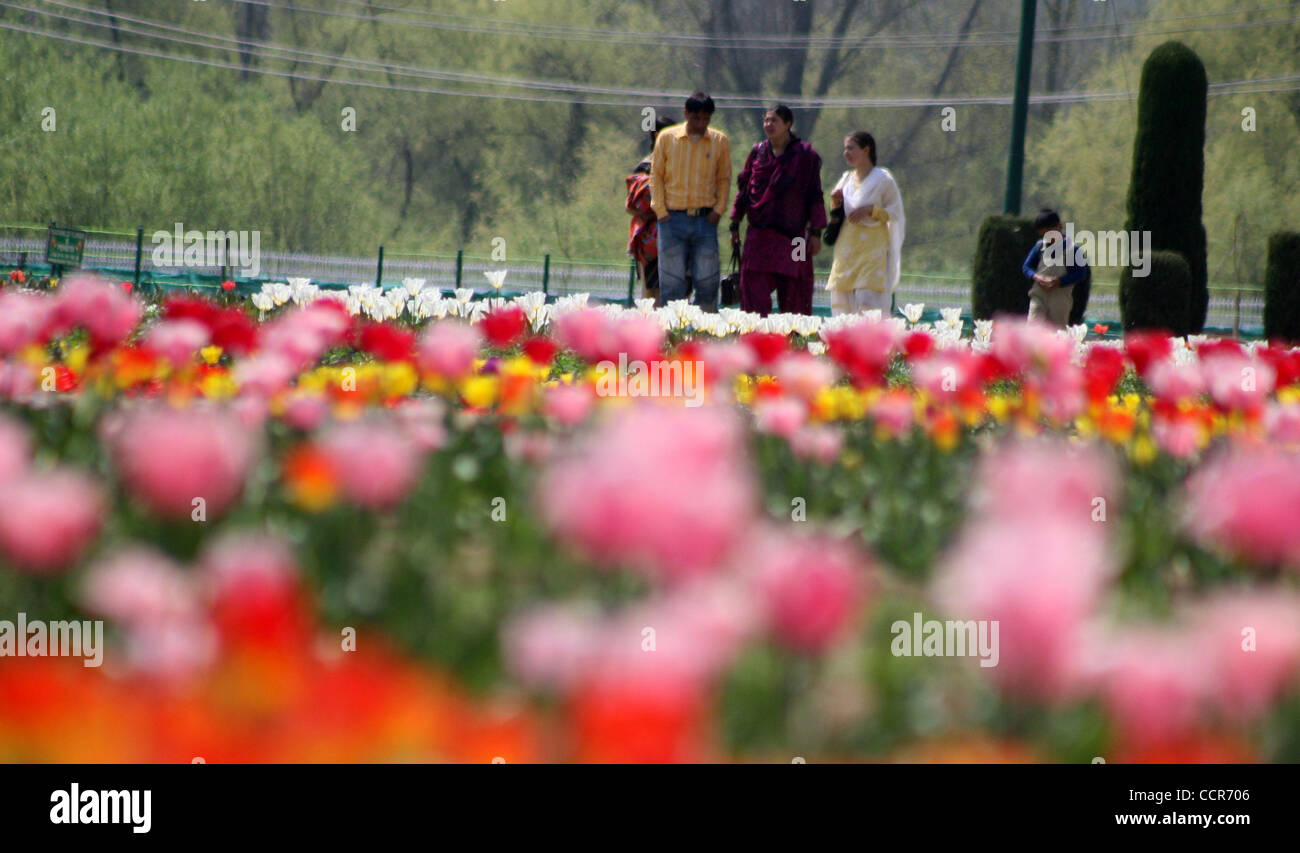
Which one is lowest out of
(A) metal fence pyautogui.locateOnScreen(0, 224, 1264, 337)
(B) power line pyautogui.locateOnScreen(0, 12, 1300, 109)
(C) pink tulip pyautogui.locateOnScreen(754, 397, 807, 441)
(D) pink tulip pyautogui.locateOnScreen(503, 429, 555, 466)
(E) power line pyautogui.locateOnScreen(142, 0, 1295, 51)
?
(D) pink tulip pyautogui.locateOnScreen(503, 429, 555, 466)

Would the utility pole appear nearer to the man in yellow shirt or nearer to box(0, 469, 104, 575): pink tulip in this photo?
the man in yellow shirt

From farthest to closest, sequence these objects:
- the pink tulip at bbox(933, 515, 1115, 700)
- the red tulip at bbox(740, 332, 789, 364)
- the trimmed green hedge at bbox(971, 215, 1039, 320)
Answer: the trimmed green hedge at bbox(971, 215, 1039, 320) → the red tulip at bbox(740, 332, 789, 364) → the pink tulip at bbox(933, 515, 1115, 700)

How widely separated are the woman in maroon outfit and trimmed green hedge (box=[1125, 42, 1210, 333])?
20.3 feet

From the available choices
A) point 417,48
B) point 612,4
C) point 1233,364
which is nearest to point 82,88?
point 417,48

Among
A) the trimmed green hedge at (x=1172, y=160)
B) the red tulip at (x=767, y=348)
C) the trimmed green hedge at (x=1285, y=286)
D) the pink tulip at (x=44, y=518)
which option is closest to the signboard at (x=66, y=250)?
the trimmed green hedge at (x=1172, y=160)

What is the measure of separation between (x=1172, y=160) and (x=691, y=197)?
23.4ft

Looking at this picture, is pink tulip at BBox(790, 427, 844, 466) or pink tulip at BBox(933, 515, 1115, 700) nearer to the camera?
pink tulip at BBox(933, 515, 1115, 700)

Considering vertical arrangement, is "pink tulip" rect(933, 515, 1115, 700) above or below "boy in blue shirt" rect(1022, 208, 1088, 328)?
below

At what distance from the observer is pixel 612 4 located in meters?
40.4

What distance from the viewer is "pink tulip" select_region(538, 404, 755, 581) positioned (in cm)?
125

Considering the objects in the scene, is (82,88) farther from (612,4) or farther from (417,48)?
(612,4)

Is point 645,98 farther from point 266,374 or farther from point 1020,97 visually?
point 266,374

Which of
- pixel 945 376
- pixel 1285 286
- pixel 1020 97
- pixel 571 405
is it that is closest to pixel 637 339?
pixel 571 405

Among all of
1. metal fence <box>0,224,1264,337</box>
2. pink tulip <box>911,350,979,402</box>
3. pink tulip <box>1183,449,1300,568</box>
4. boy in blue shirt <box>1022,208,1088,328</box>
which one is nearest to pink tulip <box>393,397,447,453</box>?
pink tulip <box>911,350,979,402</box>
